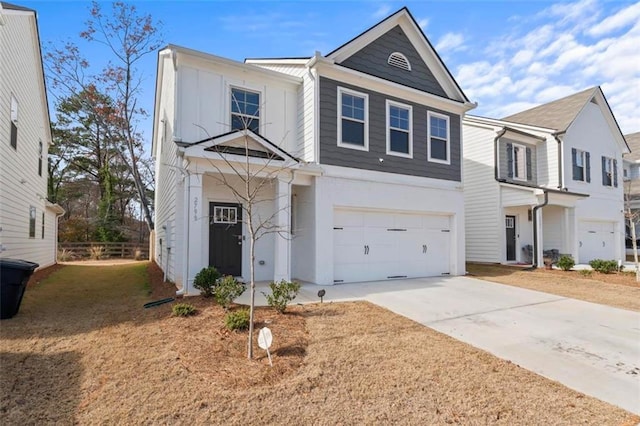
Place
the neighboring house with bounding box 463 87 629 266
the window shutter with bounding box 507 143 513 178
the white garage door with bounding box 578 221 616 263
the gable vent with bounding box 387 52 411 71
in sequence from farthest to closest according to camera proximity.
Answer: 1. the white garage door with bounding box 578 221 616 263
2. the window shutter with bounding box 507 143 513 178
3. the neighboring house with bounding box 463 87 629 266
4. the gable vent with bounding box 387 52 411 71

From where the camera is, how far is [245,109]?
9836mm

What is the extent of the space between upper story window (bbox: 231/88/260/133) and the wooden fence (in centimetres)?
1634

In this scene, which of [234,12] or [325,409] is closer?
[325,409]

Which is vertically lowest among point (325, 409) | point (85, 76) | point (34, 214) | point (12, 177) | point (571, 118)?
point (325, 409)

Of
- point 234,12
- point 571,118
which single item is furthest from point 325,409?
point 571,118

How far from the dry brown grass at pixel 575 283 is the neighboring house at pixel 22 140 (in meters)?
14.3

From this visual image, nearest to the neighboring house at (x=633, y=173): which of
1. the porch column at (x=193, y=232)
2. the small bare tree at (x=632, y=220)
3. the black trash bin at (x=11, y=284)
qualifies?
the small bare tree at (x=632, y=220)

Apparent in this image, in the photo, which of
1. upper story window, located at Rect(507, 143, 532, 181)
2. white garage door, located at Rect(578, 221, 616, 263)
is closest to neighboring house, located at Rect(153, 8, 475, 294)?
upper story window, located at Rect(507, 143, 532, 181)

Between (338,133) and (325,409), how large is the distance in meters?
7.93

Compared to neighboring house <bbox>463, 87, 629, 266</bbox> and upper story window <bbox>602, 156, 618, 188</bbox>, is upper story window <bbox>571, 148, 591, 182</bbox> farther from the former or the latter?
upper story window <bbox>602, 156, 618, 188</bbox>

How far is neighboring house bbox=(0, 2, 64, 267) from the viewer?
9.02m

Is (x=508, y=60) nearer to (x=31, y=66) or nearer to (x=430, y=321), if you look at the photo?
(x=430, y=321)

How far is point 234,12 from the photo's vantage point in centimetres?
900

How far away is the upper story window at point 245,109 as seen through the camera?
378 inches
